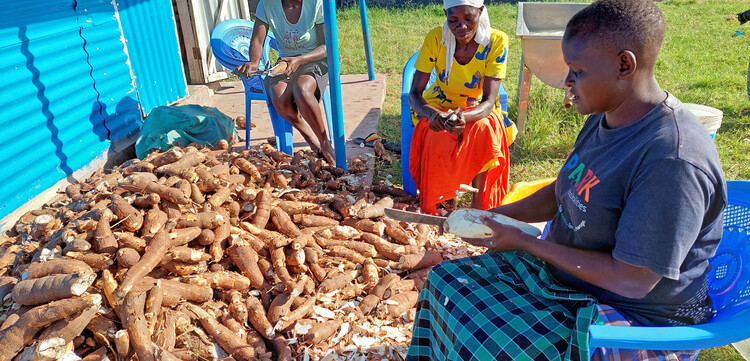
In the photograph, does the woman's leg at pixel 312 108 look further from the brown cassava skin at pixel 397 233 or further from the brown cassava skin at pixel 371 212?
the brown cassava skin at pixel 397 233

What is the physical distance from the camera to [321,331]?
222 cm

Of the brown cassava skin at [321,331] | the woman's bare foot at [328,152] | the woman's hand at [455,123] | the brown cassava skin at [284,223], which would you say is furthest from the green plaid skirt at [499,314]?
the woman's bare foot at [328,152]

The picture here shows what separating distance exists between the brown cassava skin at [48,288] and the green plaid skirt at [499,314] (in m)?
1.30

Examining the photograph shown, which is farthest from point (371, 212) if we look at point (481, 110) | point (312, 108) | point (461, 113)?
point (312, 108)

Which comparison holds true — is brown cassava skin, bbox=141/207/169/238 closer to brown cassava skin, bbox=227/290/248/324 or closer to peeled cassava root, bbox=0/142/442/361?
peeled cassava root, bbox=0/142/442/361

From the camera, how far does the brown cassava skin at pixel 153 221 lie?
240 cm

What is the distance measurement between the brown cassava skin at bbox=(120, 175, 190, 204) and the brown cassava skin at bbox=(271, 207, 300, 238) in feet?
1.51

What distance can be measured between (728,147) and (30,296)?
4.96 metres

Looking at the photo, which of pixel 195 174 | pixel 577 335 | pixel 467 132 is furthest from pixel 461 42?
pixel 577 335

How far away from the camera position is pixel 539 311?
1.51m

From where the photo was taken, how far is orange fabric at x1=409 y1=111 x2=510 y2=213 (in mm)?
3160

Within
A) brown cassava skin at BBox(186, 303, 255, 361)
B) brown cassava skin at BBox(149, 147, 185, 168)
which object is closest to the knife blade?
brown cassava skin at BBox(186, 303, 255, 361)

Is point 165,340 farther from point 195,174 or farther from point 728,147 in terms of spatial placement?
point 728,147

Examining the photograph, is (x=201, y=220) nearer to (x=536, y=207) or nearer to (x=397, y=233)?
(x=397, y=233)
